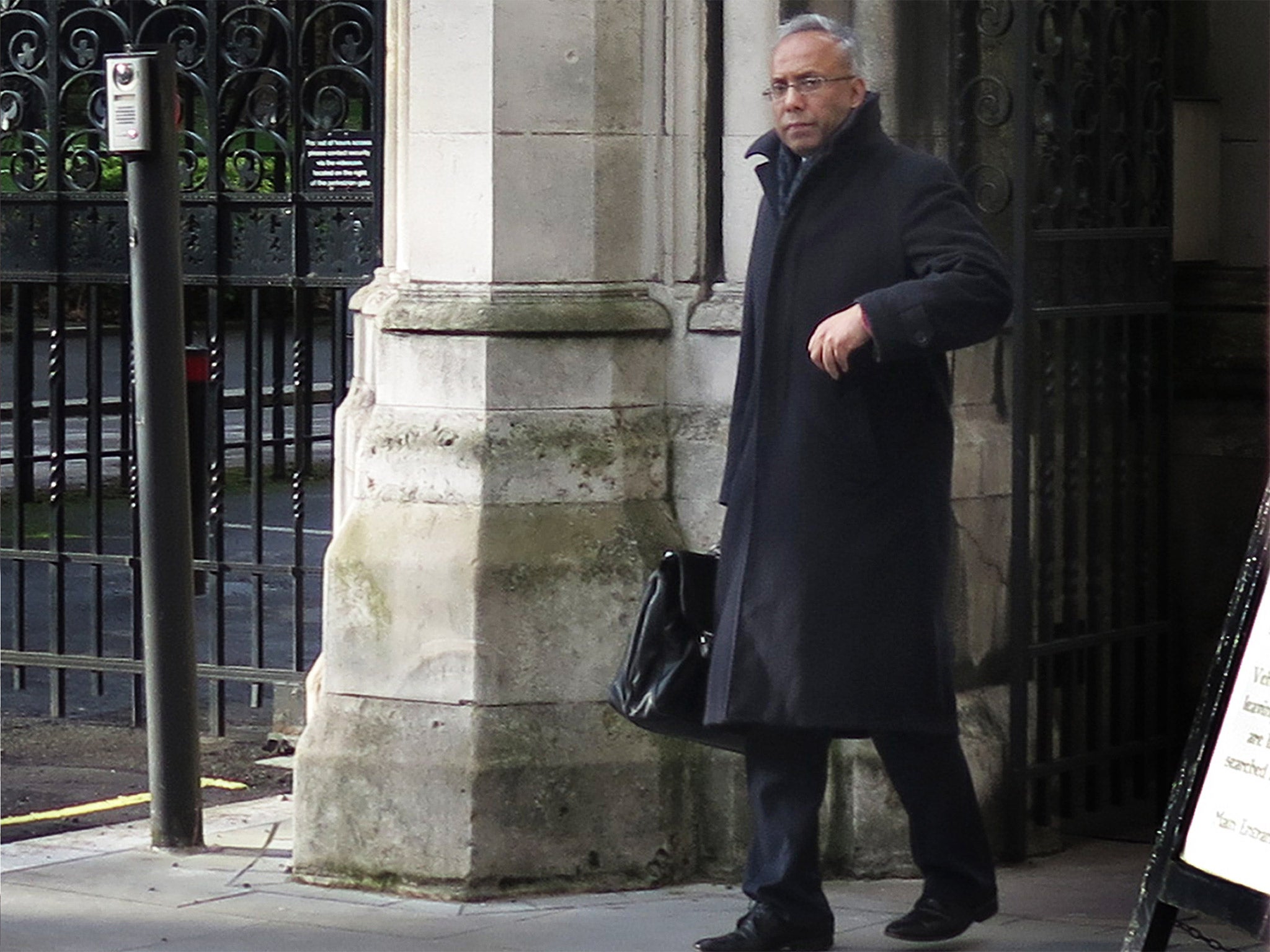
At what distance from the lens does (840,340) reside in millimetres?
5285

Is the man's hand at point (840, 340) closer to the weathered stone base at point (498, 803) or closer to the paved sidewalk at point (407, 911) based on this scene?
the paved sidewalk at point (407, 911)

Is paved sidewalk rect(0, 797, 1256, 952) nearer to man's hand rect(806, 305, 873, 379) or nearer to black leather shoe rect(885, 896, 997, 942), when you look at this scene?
black leather shoe rect(885, 896, 997, 942)

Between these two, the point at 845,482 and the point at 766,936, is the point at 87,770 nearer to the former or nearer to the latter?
the point at 766,936

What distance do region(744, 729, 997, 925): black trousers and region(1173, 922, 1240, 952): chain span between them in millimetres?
406

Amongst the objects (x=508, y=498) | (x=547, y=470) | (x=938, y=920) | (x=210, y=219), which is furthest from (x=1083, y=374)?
(x=210, y=219)

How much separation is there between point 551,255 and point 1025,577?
1383 millimetres

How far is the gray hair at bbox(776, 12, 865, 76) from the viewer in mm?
5488

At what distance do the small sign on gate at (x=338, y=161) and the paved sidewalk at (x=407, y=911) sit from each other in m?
2.25

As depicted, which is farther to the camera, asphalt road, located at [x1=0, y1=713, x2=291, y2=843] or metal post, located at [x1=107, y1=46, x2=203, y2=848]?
asphalt road, located at [x1=0, y1=713, x2=291, y2=843]

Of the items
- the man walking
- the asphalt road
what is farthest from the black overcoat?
the asphalt road

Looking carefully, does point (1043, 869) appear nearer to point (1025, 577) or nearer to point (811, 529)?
→ point (1025, 577)

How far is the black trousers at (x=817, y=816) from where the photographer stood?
18.2 ft

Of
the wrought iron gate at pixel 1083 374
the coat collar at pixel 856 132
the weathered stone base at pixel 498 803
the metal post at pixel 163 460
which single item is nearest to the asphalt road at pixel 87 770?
the metal post at pixel 163 460

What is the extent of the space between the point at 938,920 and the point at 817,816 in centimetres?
33
